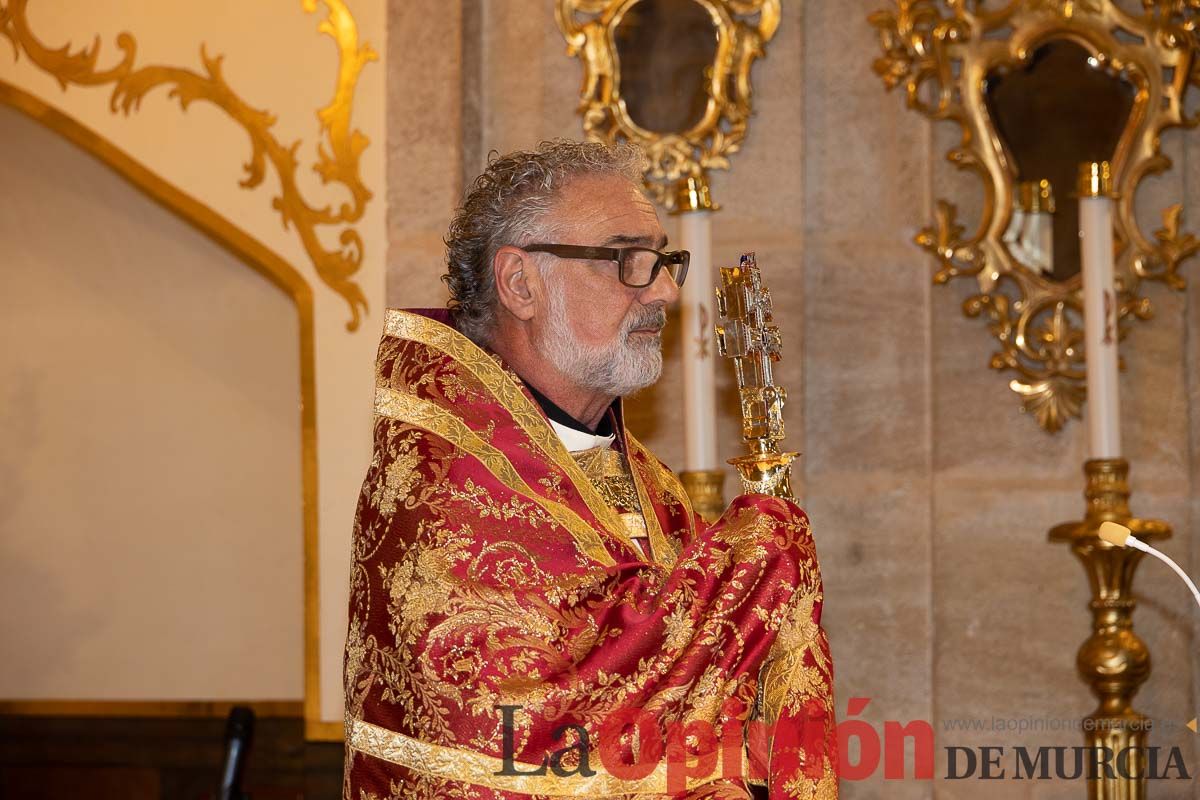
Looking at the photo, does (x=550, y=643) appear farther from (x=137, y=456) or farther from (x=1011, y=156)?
(x=137, y=456)

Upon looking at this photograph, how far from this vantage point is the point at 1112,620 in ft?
12.2

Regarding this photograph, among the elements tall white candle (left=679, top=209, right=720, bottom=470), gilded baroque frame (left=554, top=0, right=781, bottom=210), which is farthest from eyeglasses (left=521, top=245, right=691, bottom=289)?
gilded baroque frame (left=554, top=0, right=781, bottom=210)

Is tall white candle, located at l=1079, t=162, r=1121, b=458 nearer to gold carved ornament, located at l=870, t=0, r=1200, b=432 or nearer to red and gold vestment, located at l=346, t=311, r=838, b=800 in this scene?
gold carved ornament, located at l=870, t=0, r=1200, b=432

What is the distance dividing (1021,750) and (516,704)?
2148 millimetres

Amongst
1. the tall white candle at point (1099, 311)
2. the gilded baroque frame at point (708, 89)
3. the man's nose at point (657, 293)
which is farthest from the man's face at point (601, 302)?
the gilded baroque frame at point (708, 89)

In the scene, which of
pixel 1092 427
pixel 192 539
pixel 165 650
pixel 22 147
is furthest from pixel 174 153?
pixel 1092 427

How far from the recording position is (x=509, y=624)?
2295 mm

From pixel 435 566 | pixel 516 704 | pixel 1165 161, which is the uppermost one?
pixel 1165 161

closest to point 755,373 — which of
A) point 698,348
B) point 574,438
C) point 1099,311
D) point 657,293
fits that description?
point 657,293

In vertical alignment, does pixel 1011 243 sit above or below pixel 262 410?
above

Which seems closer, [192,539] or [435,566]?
[435,566]

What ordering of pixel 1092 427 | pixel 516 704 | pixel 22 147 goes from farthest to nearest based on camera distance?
pixel 22 147, pixel 1092 427, pixel 516 704

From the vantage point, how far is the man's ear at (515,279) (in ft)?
8.92

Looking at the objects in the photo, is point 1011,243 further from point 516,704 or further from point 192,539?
point 192,539
